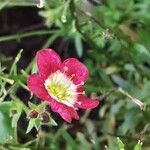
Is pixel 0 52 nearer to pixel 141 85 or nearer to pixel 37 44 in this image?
pixel 37 44

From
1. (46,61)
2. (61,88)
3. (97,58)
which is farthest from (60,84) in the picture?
(97,58)

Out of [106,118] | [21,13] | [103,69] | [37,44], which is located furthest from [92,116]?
[21,13]

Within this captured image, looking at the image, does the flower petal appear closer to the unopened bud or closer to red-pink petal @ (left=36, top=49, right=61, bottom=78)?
red-pink petal @ (left=36, top=49, right=61, bottom=78)

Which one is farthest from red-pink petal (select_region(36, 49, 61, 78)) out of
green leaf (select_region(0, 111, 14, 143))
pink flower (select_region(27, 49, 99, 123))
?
green leaf (select_region(0, 111, 14, 143))

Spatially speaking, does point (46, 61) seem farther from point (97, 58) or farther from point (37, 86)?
point (97, 58)

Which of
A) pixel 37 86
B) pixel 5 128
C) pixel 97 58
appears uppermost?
pixel 37 86

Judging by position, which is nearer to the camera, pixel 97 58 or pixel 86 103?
pixel 86 103

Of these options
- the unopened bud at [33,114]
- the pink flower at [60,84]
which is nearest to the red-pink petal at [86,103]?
the pink flower at [60,84]
